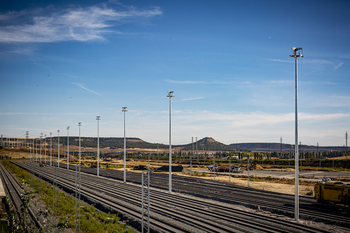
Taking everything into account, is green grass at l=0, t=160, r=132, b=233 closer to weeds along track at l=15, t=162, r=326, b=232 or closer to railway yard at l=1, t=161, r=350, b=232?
railway yard at l=1, t=161, r=350, b=232

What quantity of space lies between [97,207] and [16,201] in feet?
43.5

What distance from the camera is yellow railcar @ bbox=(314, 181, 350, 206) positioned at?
29064 millimetres

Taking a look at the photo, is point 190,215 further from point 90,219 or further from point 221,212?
point 90,219

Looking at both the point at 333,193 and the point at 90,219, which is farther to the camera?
the point at 333,193

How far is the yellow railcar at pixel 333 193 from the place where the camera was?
95.4 feet

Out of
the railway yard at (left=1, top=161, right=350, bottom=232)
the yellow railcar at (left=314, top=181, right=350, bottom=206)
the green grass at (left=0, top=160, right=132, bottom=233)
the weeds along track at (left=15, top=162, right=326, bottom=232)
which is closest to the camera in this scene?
the green grass at (left=0, top=160, right=132, bottom=233)

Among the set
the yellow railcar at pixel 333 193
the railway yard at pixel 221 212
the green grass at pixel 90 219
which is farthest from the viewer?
the yellow railcar at pixel 333 193

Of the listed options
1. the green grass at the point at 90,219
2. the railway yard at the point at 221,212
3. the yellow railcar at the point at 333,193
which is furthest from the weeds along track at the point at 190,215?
the yellow railcar at the point at 333,193

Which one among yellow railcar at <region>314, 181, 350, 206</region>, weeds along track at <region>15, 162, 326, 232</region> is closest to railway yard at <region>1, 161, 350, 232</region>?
weeds along track at <region>15, 162, 326, 232</region>

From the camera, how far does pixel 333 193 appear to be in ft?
100

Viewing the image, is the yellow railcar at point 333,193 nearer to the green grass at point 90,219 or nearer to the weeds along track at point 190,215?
the weeds along track at point 190,215

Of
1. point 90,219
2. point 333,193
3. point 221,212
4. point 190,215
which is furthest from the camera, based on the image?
point 333,193

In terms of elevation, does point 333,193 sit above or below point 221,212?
above

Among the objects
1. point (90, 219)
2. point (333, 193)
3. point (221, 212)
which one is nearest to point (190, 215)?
point (221, 212)
